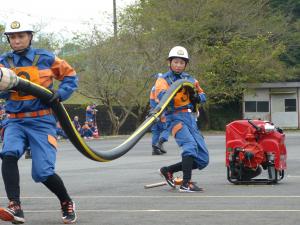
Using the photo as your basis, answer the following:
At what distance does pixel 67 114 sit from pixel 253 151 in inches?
176

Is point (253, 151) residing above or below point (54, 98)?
below

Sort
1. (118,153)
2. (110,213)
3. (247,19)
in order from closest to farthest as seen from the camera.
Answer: (110,213) → (118,153) → (247,19)

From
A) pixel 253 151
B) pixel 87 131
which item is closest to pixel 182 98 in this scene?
pixel 253 151

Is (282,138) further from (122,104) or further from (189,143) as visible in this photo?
(122,104)

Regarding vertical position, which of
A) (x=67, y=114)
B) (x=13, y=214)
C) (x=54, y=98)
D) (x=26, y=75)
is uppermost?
(x=26, y=75)

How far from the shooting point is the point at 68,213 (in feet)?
27.1

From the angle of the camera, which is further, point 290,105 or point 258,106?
point 258,106

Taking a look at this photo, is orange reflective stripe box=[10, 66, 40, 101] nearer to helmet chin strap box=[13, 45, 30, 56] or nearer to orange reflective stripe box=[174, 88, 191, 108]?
helmet chin strap box=[13, 45, 30, 56]

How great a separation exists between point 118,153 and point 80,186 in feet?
10.5

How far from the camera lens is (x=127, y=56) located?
4384 centimetres

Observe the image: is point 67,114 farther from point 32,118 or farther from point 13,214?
point 13,214

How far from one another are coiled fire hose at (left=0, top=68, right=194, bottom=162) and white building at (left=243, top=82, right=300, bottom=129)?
44.3 metres

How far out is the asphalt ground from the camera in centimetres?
834

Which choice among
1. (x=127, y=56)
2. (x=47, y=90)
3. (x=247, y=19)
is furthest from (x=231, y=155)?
(x=247, y=19)
